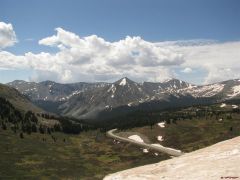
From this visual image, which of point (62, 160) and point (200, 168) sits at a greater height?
point (200, 168)

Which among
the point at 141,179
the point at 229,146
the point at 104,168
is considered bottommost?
the point at 104,168

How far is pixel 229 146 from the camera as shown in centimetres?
2714

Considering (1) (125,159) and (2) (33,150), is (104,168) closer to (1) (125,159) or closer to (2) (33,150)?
(1) (125,159)

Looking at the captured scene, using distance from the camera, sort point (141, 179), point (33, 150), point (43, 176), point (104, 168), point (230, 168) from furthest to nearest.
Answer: point (33, 150), point (104, 168), point (43, 176), point (141, 179), point (230, 168)

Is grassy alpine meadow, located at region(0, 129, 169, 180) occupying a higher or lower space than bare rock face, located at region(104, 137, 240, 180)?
lower

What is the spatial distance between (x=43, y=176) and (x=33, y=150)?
185 feet

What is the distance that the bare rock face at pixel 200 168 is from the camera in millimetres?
21312

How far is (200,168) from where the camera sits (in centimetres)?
2305

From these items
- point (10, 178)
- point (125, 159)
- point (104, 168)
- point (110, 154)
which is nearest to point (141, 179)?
point (10, 178)

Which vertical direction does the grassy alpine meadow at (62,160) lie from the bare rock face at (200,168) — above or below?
below

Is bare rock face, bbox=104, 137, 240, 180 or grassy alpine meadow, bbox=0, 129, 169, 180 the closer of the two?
bare rock face, bbox=104, 137, 240, 180

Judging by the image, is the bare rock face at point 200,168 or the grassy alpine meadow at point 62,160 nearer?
the bare rock face at point 200,168

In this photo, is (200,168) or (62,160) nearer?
(200,168)

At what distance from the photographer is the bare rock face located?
21312mm
